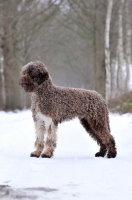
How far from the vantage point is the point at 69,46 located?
41.6 metres

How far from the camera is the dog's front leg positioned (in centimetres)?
734

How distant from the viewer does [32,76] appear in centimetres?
712

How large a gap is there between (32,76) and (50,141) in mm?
1038

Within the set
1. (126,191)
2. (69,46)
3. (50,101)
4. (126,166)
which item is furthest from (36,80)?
(69,46)

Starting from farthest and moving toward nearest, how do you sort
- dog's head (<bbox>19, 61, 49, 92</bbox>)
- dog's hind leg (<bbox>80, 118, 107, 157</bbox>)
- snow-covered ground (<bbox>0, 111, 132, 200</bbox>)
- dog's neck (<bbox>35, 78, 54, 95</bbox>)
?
dog's hind leg (<bbox>80, 118, 107, 157</bbox>)
dog's neck (<bbox>35, 78, 54, 95</bbox>)
dog's head (<bbox>19, 61, 49, 92</bbox>)
snow-covered ground (<bbox>0, 111, 132, 200</bbox>)

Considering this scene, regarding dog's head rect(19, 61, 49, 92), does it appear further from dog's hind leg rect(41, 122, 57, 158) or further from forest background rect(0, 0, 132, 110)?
forest background rect(0, 0, 132, 110)

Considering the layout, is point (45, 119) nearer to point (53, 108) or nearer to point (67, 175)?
point (53, 108)

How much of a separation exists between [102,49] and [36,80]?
1897 centimetres

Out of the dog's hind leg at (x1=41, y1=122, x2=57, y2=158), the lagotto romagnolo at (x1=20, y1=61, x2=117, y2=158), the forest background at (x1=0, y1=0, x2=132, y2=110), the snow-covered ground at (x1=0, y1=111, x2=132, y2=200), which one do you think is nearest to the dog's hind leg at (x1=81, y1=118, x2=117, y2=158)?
the lagotto romagnolo at (x1=20, y1=61, x2=117, y2=158)

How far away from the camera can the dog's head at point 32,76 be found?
704 centimetres

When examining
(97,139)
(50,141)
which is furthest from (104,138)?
(50,141)

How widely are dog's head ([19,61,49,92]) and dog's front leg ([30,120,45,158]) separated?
56 cm

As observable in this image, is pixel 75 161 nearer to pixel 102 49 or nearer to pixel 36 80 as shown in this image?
pixel 36 80

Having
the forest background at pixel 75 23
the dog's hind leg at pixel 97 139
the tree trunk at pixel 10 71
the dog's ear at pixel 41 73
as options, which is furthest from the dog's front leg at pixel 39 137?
the tree trunk at pixel 10 71
